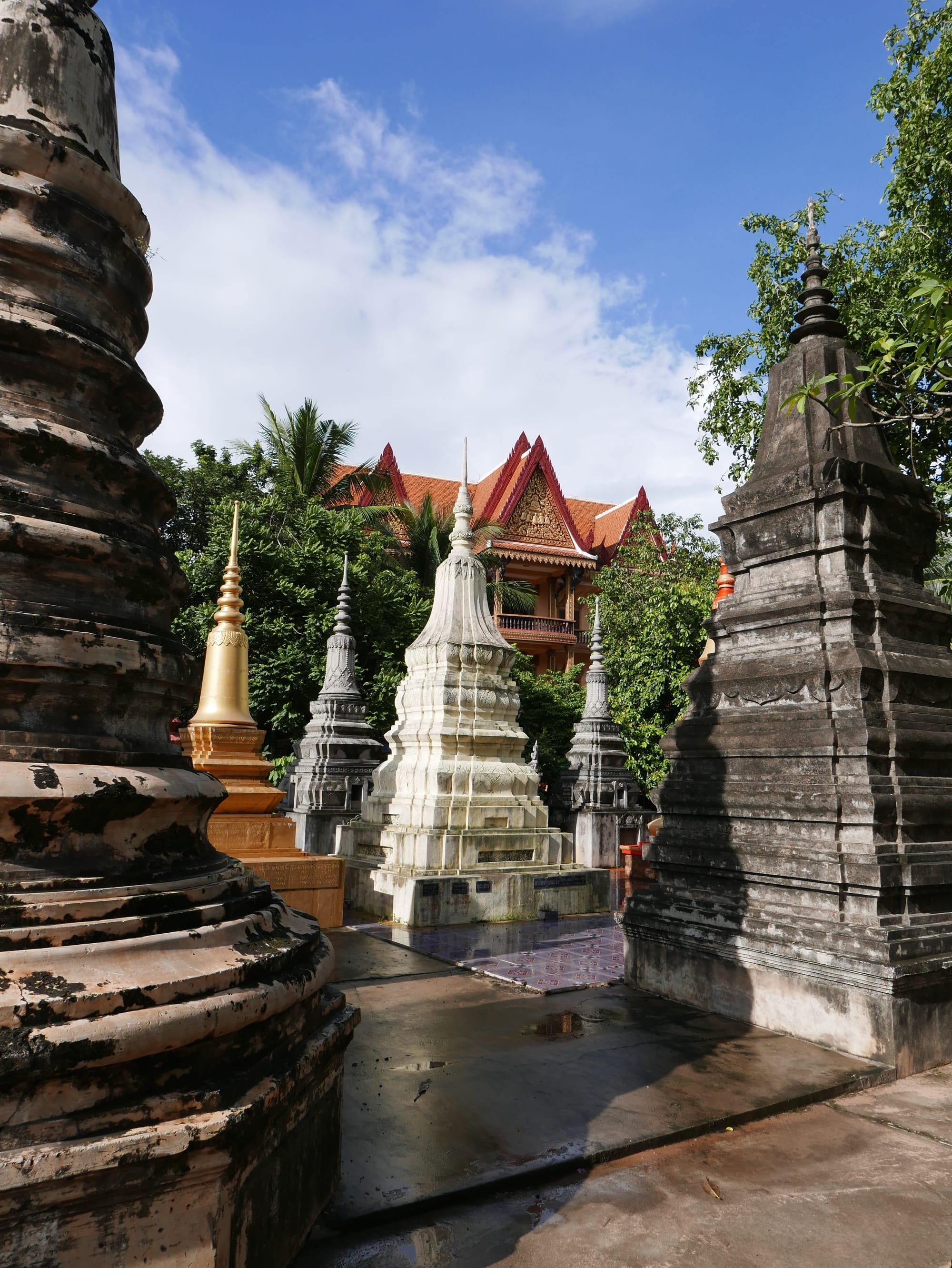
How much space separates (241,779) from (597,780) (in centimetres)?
841

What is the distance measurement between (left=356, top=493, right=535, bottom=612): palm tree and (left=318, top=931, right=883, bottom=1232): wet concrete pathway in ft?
51.6

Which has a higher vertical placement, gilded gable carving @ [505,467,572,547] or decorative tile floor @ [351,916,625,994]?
gilded gable carving @ [505,467,572,547]

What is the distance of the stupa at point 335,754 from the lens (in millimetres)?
13008

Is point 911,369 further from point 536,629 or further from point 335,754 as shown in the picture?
point 536,629

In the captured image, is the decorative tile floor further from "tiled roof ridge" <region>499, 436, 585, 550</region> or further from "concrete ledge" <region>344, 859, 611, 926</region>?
"tiled roof ridge" <region>499, 436, 585, 550</region>

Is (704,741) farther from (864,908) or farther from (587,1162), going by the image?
(587,1162)

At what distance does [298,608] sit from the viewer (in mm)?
17406

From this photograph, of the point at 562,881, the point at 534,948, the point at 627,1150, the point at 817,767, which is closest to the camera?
the point at 627,1150

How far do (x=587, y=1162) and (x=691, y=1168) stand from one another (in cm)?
35

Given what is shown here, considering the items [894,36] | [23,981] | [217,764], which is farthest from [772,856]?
[894,36]

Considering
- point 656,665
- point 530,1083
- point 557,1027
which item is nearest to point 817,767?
point 557,1027

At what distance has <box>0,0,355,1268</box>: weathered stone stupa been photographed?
5.58ft

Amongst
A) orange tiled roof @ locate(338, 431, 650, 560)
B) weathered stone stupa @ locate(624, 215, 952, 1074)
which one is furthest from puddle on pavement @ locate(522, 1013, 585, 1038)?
orange tiled roof @ locate(338, 431, 650, 560)

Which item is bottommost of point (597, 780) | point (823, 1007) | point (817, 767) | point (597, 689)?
point (823, 1007)
